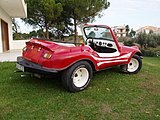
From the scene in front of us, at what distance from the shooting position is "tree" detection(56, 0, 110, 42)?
66.0 ft

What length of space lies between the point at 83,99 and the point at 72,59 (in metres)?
0.82

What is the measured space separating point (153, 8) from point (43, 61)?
A: 24201 mm

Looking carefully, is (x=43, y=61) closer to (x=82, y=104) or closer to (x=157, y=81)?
(x=82, y=104)

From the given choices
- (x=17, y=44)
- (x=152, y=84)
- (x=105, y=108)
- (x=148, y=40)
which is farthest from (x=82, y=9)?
(x=105, y=108)

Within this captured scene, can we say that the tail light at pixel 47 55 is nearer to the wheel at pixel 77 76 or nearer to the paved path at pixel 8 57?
the wheel at pixel 77 76

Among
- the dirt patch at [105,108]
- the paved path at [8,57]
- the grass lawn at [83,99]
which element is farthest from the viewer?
the paved path at [8,57]

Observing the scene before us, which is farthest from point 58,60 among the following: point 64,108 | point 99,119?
point 99,119

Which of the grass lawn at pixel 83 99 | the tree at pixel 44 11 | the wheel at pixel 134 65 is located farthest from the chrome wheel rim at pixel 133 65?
the tree at pixel 44 11

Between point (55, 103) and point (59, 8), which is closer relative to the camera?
point (55, 103)

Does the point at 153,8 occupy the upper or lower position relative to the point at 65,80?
upper

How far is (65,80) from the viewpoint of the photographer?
158 inches

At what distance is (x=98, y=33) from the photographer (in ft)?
18.4

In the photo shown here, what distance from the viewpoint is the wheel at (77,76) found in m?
4.03

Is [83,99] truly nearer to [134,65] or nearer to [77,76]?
[77,76]
